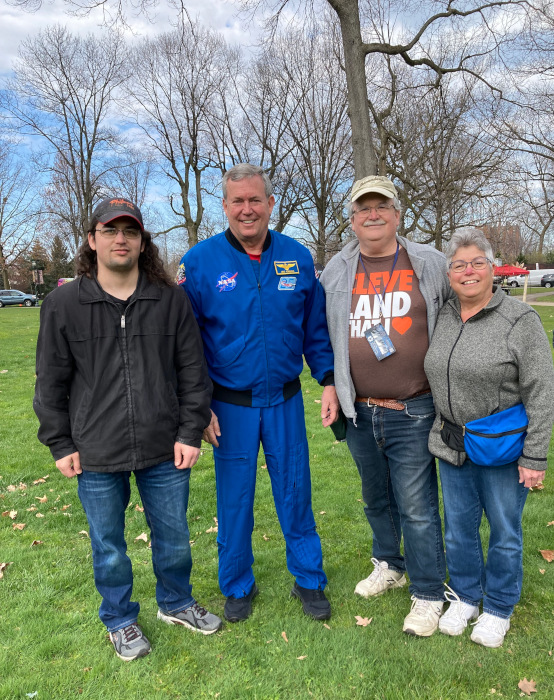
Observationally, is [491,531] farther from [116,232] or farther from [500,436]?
[116,232]

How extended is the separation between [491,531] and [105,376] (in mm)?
2143

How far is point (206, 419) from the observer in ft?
9.02

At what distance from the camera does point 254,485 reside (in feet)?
9.93

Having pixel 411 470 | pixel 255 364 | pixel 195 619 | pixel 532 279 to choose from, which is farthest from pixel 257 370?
pixel 532 279

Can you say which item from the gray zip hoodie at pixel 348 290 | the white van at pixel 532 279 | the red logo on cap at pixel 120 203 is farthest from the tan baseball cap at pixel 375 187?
the white van at pixel 532 279

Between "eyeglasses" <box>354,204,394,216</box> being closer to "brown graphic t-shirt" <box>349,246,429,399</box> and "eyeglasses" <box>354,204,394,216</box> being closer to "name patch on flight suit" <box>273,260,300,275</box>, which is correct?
"brown graphic t-shirt" <box>349,246,429,399</box>

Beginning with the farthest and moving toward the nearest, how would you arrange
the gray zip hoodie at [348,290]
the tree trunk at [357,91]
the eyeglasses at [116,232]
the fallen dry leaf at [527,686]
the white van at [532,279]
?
1. the white van at [532,279]
2. the tree trunk at [357,91]
3. the gray zip hoodie at [348,290]
4. the eyeglasses at [116,232]
5. the fallen dry leaf at [527,686]

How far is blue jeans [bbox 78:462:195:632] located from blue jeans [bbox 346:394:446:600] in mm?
1062

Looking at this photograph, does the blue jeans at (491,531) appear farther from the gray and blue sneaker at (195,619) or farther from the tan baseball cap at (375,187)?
the tan baseball cap at (375,187)

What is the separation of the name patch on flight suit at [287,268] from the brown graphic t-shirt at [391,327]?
1.18 ft

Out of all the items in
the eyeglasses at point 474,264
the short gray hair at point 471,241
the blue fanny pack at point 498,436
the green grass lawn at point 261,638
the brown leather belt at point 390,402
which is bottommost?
the green grass lawn at point 261,638

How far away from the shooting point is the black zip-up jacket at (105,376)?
2.49 m

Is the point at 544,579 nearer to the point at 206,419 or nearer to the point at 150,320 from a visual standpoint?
the point at 206,419

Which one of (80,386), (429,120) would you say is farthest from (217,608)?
A: (429,120)
